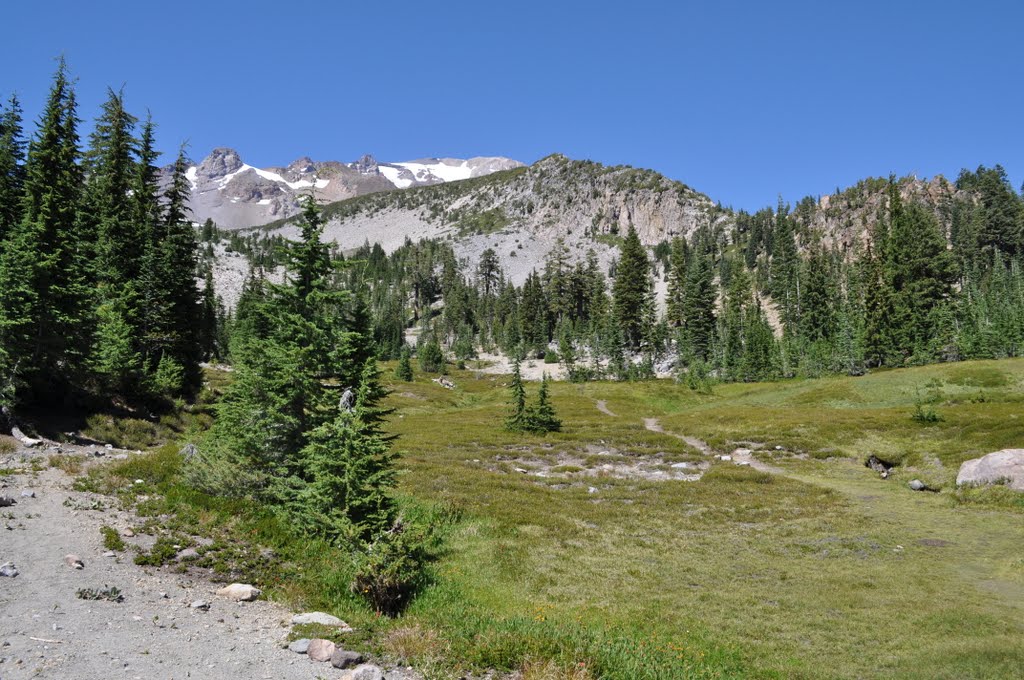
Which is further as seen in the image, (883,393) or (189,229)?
(883,393)

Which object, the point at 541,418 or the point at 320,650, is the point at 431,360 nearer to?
the point at 541,418

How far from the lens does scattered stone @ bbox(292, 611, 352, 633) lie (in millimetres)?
10195

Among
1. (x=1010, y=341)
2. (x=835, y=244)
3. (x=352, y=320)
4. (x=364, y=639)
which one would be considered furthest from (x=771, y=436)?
(x=835, y=244)

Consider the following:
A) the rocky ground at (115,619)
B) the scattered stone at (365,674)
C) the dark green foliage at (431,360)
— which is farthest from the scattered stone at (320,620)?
the dark green foliage at (431,360)

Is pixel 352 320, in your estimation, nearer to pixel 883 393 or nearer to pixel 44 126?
pixel 44 126

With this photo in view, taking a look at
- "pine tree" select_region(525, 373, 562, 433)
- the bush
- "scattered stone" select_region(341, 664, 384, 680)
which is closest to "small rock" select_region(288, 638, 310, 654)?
"scattered stone" select_region(341, 664, 384, 680)

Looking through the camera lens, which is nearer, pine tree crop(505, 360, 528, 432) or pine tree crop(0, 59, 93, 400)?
pine tree crop(0, 59, 93, 400)

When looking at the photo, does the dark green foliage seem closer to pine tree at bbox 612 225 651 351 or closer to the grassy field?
pine tree at bbox 612 225 651 351

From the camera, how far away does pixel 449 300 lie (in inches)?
7013

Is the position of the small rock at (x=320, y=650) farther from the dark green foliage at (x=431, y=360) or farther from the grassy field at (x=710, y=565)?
the dark green foliage at (x=431, y=360)

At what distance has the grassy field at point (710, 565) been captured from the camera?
10.5 metres

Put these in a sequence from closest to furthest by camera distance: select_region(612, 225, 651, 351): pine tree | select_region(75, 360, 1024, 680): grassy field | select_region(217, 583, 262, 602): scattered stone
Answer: select_region(75, 360, 1024, 680): grassy field < select_region(217, 583, 262, 602): scattered stone < select_region(612, 225, 651, 351): pine tree

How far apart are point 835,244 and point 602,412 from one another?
175m

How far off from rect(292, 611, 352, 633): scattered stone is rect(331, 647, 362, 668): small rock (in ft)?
3.62
